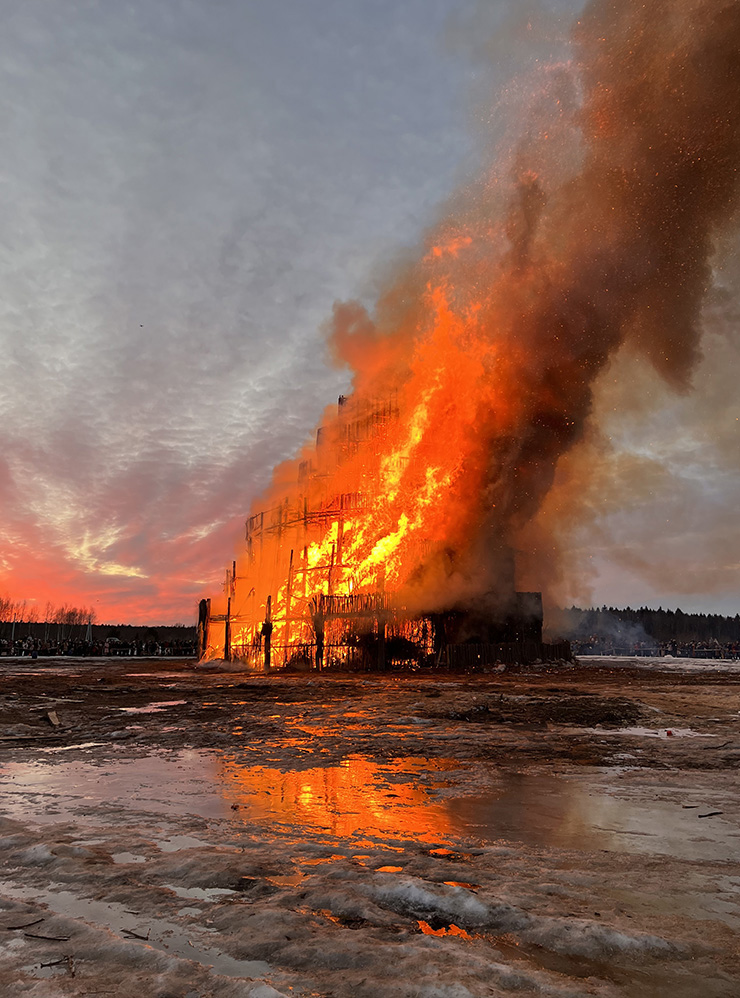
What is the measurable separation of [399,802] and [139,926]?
3357 mm

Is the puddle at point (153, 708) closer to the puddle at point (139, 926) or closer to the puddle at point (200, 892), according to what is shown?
the puddle at point (139, 926)

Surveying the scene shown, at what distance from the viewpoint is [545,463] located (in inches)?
1449

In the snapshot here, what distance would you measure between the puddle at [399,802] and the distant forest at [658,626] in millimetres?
89856

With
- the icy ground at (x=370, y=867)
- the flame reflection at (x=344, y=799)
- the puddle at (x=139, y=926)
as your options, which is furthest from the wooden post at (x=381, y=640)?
the puddle at (x=139, y=926)

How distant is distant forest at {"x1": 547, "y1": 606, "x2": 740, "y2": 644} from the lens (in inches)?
3816

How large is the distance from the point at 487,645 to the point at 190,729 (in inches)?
1010

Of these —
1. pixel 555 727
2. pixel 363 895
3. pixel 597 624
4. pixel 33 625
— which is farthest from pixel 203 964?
pixel 597 624

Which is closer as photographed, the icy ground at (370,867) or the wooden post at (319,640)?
the icy ground at (370,867)

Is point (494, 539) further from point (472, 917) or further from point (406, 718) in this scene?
point (472, 917)

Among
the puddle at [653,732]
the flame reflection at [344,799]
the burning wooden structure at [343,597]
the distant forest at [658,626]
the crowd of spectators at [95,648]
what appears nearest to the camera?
the flame reflection at [344,799]

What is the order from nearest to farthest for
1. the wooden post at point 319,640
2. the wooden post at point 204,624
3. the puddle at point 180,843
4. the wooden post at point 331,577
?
the puddle at point 180,843 < the wooden post at point 319,640 < the wooden post at point 331,577 < the wooden post at point 204,624

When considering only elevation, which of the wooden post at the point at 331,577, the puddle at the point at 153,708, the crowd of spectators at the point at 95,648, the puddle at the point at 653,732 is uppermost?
the wooden post at the point at 331,577

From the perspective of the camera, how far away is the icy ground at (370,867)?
286 centimetres

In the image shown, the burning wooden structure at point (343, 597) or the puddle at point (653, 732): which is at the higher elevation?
the burning wooden structure at point (343, 597)
